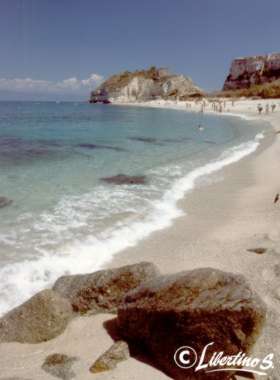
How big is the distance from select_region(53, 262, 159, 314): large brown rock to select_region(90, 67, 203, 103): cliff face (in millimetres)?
141252

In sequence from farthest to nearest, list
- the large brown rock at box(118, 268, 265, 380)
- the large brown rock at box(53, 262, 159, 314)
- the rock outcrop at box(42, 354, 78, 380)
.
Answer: the large brown rock at box(53, 262, 159, 314)
the rock outcrop at box(42, 354, 78, 380)
the large brown rock at box(118, 268, 265, 380)

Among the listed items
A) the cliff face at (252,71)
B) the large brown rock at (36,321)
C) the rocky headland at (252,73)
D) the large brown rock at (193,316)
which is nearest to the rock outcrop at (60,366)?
the large brown rock at (36,321)

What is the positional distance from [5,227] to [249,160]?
48.7 ft

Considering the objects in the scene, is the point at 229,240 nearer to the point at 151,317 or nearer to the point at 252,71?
the point at 151,317

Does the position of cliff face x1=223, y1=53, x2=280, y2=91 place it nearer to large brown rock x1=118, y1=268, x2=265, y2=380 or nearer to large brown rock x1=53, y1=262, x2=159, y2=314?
large brown rock x1=53, y1=262, x2=159, y2=314

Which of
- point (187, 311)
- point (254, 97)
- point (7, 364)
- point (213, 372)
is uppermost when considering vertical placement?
point (254, 97)

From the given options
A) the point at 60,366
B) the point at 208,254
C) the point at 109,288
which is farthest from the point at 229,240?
the point at 60,366

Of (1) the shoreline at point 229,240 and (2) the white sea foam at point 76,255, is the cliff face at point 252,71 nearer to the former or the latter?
(1) the shoreline at point 229,240

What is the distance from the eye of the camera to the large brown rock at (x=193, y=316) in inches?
152

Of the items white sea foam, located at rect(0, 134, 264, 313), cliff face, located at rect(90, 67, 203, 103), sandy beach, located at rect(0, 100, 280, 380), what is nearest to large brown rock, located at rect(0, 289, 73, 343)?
sandy beach, located at rect(0, 100, 280, 380)

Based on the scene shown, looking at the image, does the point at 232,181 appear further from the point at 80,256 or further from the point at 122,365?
the point at 122,365

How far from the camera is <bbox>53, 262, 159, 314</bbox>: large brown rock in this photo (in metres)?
A: 5.66

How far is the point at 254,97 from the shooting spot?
10094 centimetres

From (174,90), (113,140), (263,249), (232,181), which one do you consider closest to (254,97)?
(174,90)
